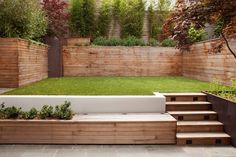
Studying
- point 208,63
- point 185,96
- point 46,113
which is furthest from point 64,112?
point 208,63

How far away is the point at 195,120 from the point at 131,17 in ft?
23.9

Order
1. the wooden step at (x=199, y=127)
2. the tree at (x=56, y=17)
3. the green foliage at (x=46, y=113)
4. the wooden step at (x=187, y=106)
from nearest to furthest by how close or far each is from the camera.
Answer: the green foliage at (x=46, y=113)
the wooden step at (x=199, y=127)
the wooden step at (x=187, y=106)
the tree at (x=56, y=17)

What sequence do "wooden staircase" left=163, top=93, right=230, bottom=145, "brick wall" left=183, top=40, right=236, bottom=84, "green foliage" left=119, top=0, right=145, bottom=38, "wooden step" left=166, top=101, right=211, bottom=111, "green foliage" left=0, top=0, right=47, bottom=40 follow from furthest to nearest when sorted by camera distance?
"green foliage" left=119, top=0, right=145, bottom=38
"green foliage" left=0, top=0, right=47, bottom=40
"brick wall" left=183, top=40, right=236, bottom=84
"wooden step" left=166, top=101, right=211, bottom=111
"wooden staircase" left=163, top=93, right=230, bottom=145

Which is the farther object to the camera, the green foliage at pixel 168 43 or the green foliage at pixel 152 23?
the green foliage at pixel 152 23

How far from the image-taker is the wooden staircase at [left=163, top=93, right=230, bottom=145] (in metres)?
5.05

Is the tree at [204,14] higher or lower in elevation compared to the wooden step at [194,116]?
higher

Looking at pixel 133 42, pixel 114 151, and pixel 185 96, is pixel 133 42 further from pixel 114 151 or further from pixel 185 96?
pixel 114 151

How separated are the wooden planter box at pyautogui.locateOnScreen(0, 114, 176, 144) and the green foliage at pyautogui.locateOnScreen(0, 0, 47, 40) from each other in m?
3.83

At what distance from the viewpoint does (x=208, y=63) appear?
883cm

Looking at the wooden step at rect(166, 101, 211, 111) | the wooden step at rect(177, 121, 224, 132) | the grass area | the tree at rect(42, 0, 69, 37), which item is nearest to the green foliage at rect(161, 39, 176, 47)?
the grass area

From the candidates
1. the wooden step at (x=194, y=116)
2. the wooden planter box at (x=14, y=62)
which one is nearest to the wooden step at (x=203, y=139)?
the wooden step at (x=194, y=116)

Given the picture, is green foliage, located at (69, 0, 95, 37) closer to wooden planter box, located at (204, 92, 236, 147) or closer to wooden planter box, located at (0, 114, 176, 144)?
wooden planter box, located at (204, 92, 236, 147)

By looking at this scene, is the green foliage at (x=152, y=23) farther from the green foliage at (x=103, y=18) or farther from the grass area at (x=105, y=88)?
the grass area at (x=105, y=88)

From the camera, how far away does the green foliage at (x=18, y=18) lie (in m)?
7.73
